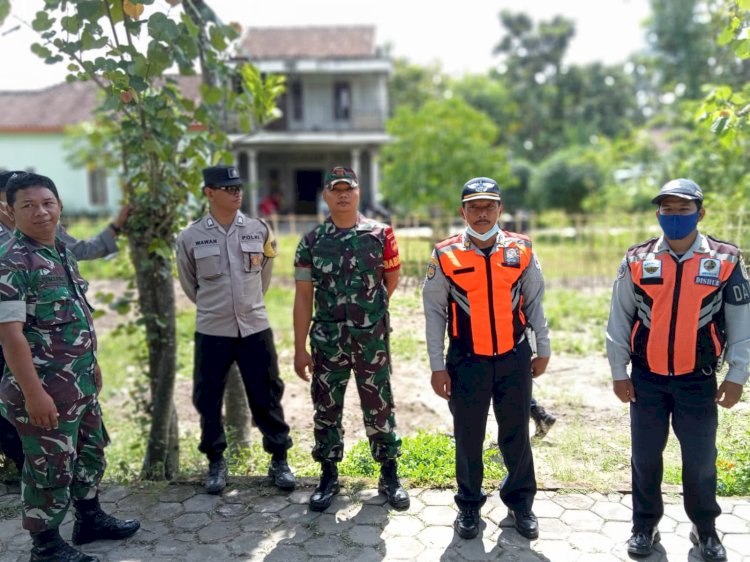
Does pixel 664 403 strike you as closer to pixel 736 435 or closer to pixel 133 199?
pixel 736 435

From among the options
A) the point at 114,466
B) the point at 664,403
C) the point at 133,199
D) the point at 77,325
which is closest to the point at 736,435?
the point at 664,403

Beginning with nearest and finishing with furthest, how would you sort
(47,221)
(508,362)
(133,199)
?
(47,221) → (508,362) → (133,199)

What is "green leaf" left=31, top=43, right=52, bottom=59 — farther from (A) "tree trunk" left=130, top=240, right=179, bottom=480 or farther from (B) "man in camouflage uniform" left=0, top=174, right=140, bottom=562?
(B) "man in camouflage uniform" left=0, top=174, right=140, bottom=562

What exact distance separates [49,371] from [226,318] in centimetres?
102

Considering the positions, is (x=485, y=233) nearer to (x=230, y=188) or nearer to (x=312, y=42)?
(x=230, y=188)

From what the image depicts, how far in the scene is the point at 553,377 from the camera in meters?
6.32

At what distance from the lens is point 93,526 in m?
3.51

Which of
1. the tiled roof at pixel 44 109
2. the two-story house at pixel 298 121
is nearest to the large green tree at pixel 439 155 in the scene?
the two-story house at pixel 298 121

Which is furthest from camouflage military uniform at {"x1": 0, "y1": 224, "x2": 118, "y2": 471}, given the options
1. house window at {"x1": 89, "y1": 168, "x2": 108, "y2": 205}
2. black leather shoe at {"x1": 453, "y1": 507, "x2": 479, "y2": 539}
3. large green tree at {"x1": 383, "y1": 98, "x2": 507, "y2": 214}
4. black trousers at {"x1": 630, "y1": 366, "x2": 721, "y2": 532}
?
house window at {"x1": 89, "y1": 168, "x2": 108, "y2": 205}

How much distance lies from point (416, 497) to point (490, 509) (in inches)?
16.9

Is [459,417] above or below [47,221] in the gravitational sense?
below

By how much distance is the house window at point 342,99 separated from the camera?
24.1 metres

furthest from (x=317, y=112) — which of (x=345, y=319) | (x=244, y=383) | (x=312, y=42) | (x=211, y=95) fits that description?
(x=345, y=319)

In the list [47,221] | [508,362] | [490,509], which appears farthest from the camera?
[490,509]
